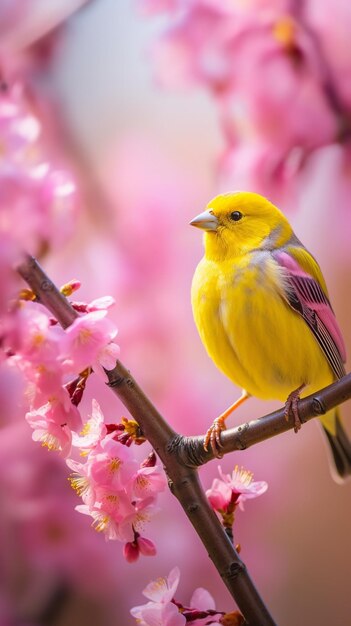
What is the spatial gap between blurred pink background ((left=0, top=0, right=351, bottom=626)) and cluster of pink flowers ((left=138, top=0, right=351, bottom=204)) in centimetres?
2

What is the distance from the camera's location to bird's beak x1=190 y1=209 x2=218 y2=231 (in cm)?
106

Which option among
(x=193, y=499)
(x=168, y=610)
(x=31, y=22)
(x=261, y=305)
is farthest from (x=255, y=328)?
(x=31, y=22)

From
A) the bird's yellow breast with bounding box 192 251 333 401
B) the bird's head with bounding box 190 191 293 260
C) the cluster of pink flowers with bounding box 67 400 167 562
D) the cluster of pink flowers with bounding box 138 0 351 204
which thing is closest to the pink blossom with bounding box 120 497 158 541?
the cluster of pink flowers with bounding box 67 400 167 562

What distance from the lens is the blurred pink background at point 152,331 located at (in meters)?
1.26

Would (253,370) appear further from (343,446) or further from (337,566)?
(337,566)

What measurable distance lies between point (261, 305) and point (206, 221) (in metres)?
0.16

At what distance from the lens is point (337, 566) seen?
1.66 m

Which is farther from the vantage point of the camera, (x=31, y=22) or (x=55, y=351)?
(x=31, y=22)

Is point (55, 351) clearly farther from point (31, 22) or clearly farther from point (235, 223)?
point (31, 22)

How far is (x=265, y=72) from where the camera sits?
3.54ft

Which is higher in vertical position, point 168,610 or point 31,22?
point 31,22

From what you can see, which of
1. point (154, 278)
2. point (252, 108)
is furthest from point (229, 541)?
point (154, 278)

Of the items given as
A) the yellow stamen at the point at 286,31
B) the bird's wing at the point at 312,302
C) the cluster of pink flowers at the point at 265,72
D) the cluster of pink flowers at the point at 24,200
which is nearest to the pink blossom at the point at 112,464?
the cluster of pink flowers at the point at 24,200

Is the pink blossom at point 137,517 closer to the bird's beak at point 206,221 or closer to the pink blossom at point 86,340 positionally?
the pink blossom at point 86,340
